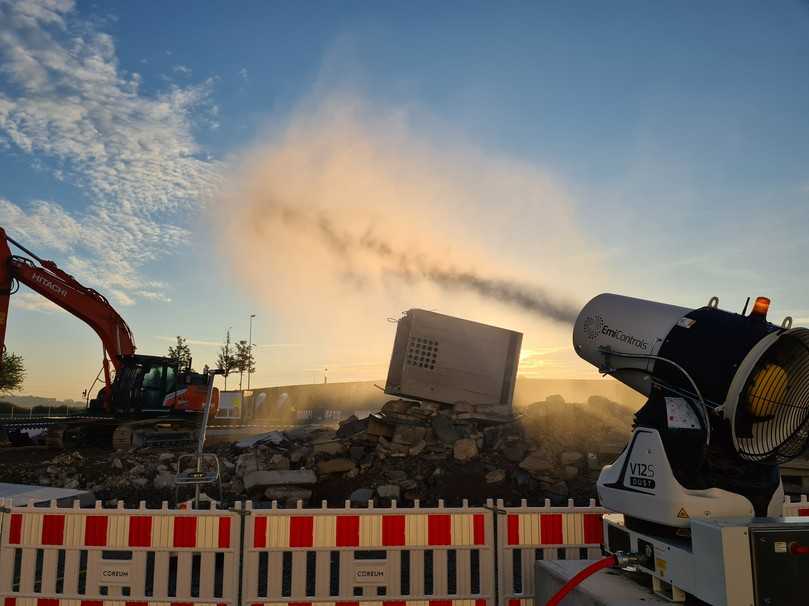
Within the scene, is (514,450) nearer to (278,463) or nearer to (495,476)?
(495,476)

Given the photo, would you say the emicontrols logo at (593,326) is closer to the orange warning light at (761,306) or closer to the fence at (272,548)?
the orange warning light at (761,306)

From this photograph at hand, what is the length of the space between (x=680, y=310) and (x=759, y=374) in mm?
868

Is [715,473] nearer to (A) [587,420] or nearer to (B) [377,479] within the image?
(B) [377,479]

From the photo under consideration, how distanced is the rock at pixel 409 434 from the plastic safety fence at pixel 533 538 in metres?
8.17

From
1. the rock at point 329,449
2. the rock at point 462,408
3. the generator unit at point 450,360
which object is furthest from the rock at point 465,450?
the rock at point 329,449

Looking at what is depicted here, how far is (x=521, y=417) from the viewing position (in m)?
15.0

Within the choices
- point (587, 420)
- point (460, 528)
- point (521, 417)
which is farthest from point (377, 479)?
point (460, 528)

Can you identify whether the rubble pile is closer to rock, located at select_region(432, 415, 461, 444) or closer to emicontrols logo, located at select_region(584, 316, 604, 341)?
rock, located at select_region(432, 415, 461, 444)

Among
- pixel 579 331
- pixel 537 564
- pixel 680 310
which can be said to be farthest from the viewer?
pixel 579 331

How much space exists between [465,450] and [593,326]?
8.33 m

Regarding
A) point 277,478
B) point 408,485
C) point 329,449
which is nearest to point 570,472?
point 408,485

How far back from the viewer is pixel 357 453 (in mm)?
14359

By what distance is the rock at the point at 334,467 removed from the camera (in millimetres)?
13938

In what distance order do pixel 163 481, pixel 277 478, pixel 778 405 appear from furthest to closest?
Result: pixel 163 481 → pixel 277 478 → pixel 778 405
